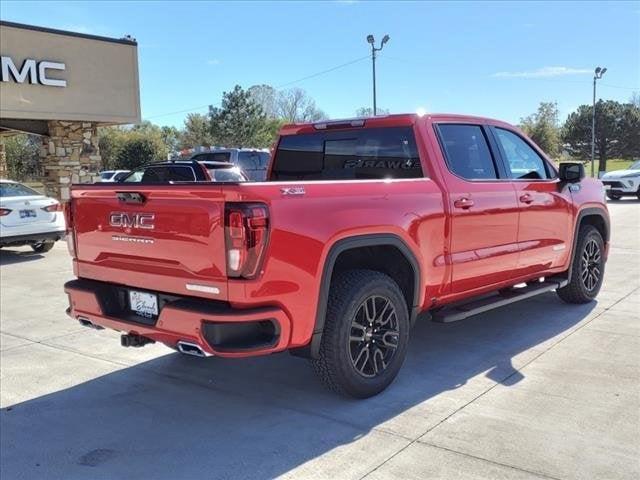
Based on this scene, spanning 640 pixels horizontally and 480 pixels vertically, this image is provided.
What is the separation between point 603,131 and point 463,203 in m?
51.0

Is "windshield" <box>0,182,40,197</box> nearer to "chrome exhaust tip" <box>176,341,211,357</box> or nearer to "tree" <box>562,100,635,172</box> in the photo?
"chrome exhaust tip" <box>176,341,211,357</box>

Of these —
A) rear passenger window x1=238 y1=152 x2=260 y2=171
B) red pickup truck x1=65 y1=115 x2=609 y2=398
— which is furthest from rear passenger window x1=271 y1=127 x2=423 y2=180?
rear passenger window x1=238 y1=152 x2=260 y2=171

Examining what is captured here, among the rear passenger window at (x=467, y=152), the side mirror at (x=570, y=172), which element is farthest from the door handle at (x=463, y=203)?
the side mirror at (x=570, y=172)

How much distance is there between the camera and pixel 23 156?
3766 cm

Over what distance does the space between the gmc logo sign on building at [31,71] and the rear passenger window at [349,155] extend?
39.8 feet

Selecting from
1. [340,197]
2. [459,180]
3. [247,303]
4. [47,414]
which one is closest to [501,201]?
[459,180]

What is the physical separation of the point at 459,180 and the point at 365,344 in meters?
1.50

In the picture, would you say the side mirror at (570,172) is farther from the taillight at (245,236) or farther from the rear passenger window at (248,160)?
the rear passenger window at (248,160)

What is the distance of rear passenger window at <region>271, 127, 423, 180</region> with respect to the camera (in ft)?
15.7

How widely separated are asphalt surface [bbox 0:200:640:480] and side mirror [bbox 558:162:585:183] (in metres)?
1.36

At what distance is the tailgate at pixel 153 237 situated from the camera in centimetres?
338

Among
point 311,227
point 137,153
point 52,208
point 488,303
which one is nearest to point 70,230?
point 311,227

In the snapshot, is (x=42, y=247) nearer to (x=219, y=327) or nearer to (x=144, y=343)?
(x=144, y=343)

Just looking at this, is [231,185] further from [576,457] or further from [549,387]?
[549,387]
